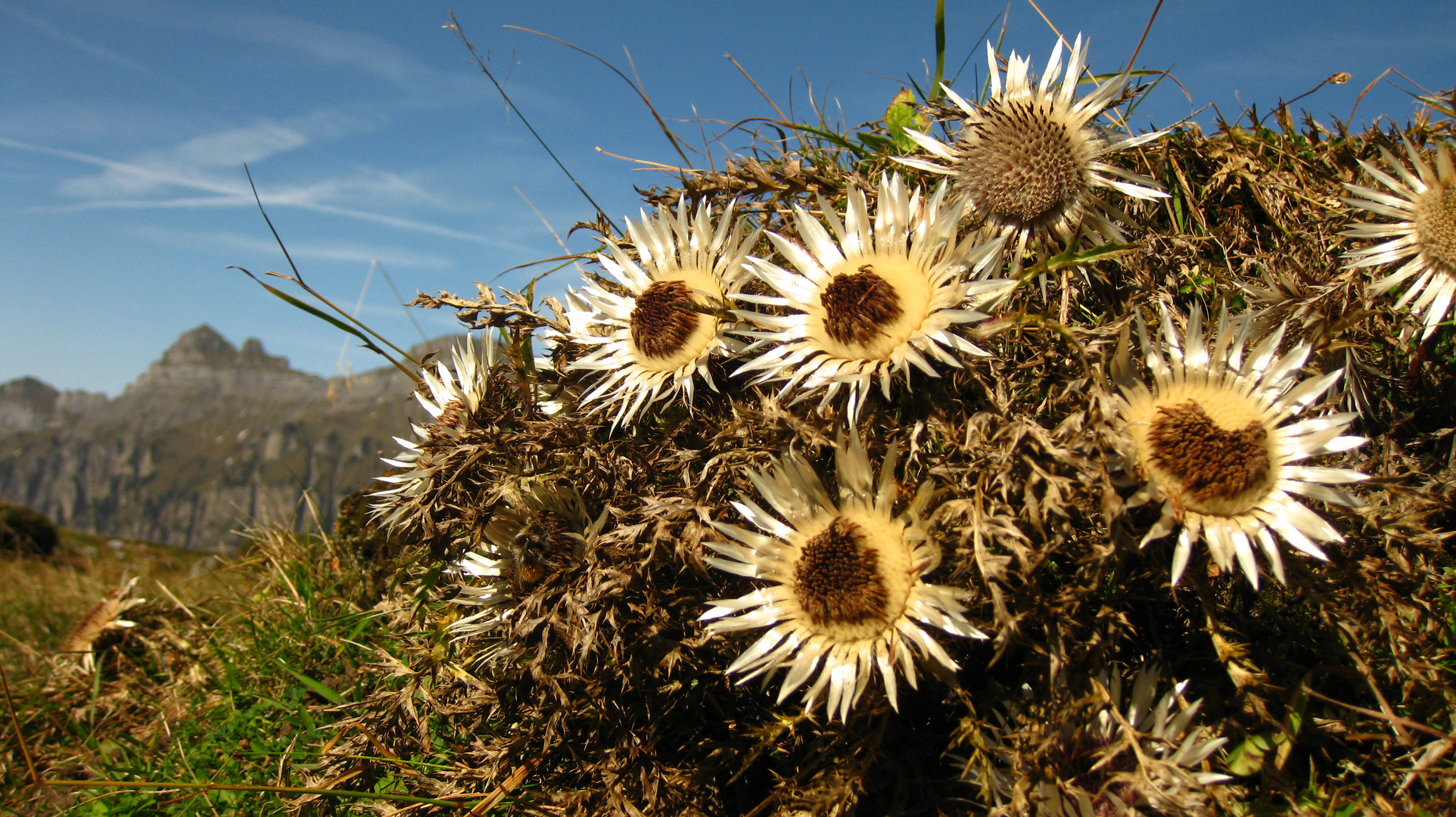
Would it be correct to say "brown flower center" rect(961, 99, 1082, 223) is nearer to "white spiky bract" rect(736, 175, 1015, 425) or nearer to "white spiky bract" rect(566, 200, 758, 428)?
"white spiky bract" rect(736, 175, 1015, 425)

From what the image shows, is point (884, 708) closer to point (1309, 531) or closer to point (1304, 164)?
point (1309, 531)

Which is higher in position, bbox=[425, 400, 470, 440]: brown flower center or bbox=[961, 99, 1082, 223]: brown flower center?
bbox=[961, 99, 1082, 223]: brown flower center

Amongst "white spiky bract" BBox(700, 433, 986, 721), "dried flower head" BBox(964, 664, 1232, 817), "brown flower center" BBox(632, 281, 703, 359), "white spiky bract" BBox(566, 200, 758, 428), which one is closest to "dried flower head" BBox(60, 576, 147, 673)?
"white spiky bract" BBox(566, 200, 758, 428)

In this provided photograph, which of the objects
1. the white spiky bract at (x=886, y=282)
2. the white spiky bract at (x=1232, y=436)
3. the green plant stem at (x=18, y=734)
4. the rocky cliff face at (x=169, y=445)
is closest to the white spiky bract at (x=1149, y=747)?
the white spiky bract at (x=1232, y=436)

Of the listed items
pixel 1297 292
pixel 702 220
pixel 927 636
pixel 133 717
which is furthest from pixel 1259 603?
pixel 133 717

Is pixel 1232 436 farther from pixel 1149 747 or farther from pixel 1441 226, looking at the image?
pixel 1441 226

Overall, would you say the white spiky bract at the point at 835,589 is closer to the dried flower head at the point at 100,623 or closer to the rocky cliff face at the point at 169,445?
the dried flower head at the point at 100,623

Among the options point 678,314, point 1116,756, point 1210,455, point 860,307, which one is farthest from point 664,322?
point 1116,756

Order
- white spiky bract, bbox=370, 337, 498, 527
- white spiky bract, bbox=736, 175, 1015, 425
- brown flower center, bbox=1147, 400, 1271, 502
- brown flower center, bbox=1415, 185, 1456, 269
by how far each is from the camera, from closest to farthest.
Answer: brown flower center, bbox=1147, 400, 1271, 502, white spiky bract, bbox=736, 175, 1015, 425, brown flower center, bbox=1415, 185, 1456, 269, white spiky bract, bbox=370, 337, 498, 527
